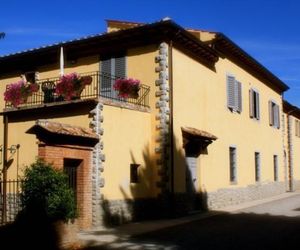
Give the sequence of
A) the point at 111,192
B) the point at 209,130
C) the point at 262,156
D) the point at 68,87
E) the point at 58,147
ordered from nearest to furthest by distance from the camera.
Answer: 1. the point at 58,147
2. the point at 111,192
3. the point at 68,87
4. the point at 209,130
5. the point at 262,156

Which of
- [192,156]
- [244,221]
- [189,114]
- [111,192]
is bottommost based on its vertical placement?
[244,221]

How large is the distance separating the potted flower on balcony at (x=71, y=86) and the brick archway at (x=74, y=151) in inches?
86.0

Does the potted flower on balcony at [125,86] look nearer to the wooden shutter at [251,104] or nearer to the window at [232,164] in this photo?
the window at [232,164]

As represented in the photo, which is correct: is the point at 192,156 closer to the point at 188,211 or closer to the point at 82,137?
the point at 188,211

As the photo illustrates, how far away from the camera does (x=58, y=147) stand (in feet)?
42.1

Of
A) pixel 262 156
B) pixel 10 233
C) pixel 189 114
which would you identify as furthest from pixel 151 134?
pixel 262 156

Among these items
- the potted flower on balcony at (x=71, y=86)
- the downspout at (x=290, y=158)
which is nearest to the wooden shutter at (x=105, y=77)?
the potted flower on balcony at (x=71, y=86)

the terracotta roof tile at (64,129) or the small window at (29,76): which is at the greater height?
the small window at (29,76)

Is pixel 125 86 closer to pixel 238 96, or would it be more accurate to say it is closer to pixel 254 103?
pixel 238 96

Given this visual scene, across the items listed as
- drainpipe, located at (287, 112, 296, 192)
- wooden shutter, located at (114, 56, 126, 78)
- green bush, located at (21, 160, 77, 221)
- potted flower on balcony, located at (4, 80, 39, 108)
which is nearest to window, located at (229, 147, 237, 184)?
wooden shutter, located at (114, 56, 126, 78)

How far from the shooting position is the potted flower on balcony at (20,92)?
694 inches

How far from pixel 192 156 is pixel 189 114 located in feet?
5.23

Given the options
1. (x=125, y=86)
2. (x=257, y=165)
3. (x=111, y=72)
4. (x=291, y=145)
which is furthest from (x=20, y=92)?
(x=291, y=145)

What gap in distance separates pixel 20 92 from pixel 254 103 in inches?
488
